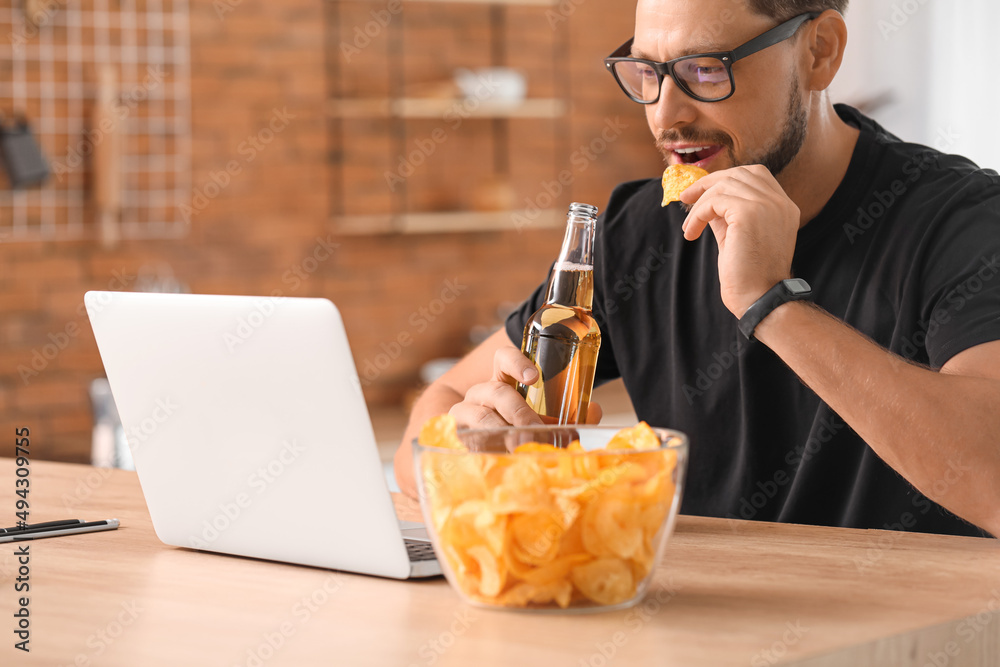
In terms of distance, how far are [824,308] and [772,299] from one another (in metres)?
0.38

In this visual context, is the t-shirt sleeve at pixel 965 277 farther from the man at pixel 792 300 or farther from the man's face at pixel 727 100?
the man's face at pixel 727 100

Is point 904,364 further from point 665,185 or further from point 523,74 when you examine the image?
point 523,74

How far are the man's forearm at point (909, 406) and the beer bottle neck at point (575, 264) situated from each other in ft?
0.76

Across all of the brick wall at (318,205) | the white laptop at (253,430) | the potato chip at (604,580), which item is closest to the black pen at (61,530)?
the white laptop at (253,430)

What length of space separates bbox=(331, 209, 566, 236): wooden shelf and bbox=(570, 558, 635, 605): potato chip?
3.01 m

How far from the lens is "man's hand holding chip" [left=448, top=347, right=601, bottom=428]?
1122 millimetres

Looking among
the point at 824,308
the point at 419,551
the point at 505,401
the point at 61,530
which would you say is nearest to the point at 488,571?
the point at 419,551

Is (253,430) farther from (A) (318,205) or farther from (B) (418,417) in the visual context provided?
(A) (318,205)

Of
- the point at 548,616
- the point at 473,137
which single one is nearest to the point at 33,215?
the point at 473,137

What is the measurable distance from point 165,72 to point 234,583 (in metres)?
2.81

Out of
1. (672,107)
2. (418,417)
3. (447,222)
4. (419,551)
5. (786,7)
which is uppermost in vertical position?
(786,7)

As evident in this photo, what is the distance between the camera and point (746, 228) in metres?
1.24

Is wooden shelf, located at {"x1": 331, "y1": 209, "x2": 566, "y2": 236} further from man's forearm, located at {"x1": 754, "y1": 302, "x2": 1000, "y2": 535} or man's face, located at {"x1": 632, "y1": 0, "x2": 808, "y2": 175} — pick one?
man's forearm, located at {"x1": 754, "y1": 302, "x2": 1000, "y2": 535}

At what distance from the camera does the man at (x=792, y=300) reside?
3.85 feet
